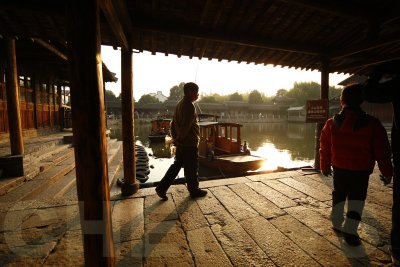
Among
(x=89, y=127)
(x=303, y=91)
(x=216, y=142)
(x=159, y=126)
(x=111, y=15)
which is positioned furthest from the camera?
(x=303, y=91)

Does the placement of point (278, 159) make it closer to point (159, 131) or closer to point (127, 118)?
point (159, 131)

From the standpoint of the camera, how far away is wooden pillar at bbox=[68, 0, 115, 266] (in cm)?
151

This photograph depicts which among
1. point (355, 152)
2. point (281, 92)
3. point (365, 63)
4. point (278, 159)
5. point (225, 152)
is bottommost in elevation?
point (278, 159)

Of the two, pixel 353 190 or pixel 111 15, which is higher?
pixel 111 15

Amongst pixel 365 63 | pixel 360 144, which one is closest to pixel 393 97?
pixel 360 144

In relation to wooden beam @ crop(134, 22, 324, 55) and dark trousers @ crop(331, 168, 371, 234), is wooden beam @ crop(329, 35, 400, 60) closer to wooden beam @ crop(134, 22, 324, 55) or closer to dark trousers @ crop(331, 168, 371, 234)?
wooden beam @ crop(134, 22, 324, 55)

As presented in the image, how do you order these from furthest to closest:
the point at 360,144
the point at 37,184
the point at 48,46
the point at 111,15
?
1. the point at 48,46
2. the point at 37,184
3. the point at 111,15
4. the point at 360,144

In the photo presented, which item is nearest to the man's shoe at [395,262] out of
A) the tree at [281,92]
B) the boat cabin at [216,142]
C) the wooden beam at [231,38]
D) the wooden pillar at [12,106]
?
the wooden beam at [231,38]

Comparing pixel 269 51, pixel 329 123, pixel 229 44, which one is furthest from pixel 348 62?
pixel 329 123

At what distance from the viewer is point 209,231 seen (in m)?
2.67

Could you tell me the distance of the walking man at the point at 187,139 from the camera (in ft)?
11.6

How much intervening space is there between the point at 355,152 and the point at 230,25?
3018 millimetres

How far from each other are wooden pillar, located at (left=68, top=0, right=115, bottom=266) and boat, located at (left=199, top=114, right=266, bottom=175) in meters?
8.15

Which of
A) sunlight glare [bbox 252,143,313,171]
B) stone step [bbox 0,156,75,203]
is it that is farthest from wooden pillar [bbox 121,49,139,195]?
sunlight glare [bbox 252,143,313,171]
